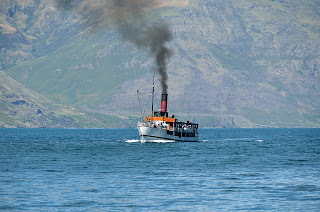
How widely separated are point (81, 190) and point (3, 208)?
1410cm

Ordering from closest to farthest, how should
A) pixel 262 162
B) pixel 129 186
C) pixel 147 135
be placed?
1. pixel 129 186
2. pixel 262 162
3. pixel 147 135

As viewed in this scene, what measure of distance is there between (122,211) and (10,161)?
68.0 metres

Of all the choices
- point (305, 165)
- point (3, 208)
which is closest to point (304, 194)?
point (3, 208)

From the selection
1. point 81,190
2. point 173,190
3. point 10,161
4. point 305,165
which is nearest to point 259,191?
point 173,190

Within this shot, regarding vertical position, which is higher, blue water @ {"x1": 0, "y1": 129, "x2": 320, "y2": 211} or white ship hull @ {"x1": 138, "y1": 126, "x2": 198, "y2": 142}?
white ship hull @ {"x1": 138, "y1": 126, "x2": 198, "y2": 142}

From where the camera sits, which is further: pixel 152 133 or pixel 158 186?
pixel 152 133

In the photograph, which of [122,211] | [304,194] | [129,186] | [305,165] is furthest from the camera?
[305,165]

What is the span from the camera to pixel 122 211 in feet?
202

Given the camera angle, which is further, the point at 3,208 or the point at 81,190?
the point at 81,190

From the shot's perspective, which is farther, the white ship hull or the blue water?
the white ship hull

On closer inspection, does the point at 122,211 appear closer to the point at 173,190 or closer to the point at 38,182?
the point at 173,190

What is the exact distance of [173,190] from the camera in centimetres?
7538

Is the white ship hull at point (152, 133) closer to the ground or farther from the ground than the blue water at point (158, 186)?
farther from the ground

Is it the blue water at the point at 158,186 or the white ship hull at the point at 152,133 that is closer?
the blue water at the point at 158,186
